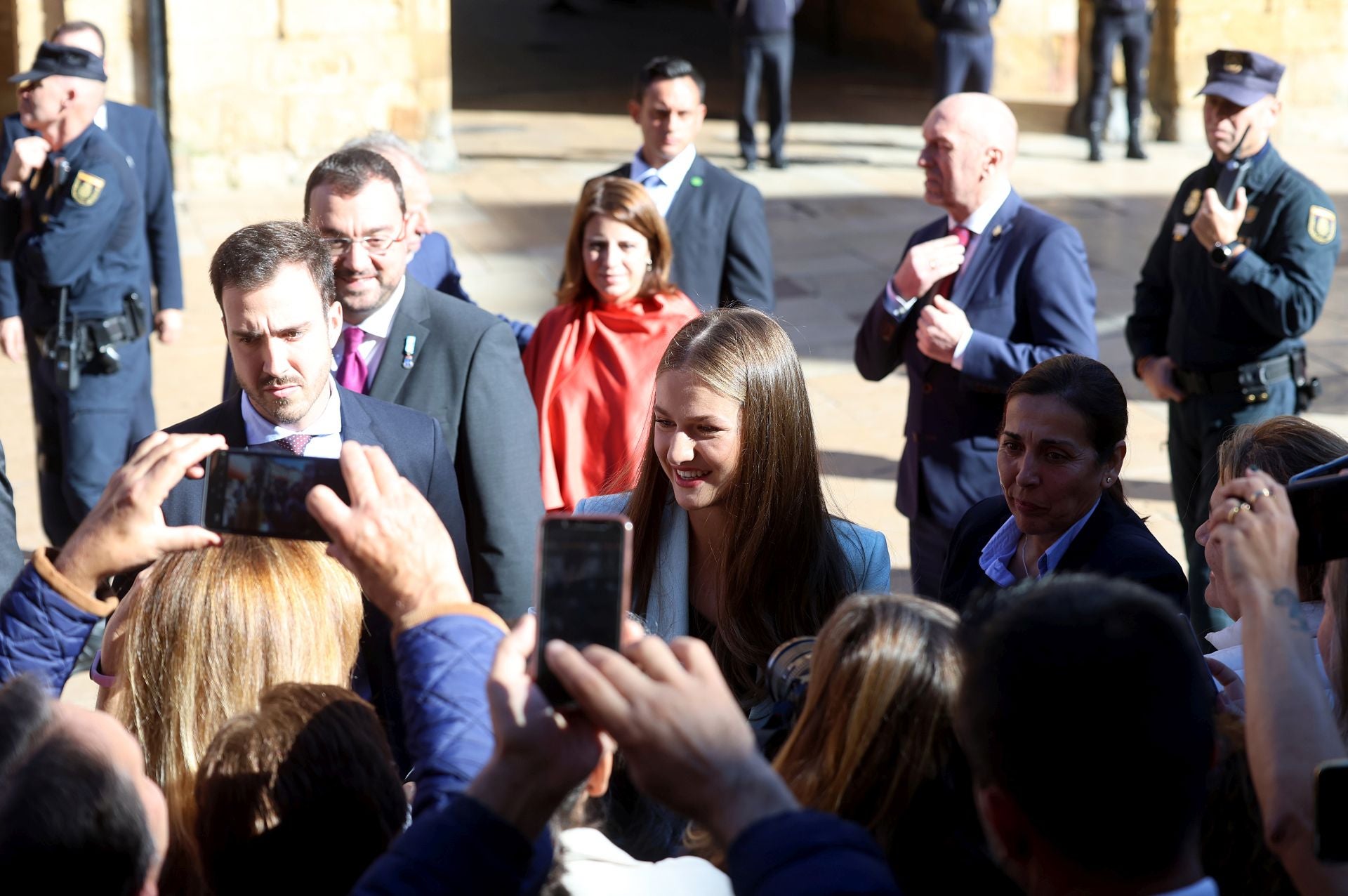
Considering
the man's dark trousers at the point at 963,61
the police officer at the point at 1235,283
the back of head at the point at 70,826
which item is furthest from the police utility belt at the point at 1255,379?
the man's dark trousers at the point at 963,61

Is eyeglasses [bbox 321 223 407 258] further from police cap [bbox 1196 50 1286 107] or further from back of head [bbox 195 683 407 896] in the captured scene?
police cap [bbox 1196 50 1286 107]

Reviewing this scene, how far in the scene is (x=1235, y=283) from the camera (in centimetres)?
464

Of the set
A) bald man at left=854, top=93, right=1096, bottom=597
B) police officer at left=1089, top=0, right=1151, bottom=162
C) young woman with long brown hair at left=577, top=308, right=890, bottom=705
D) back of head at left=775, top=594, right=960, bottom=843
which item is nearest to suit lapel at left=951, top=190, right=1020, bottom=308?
bald man at left=854, top=93, right=1096, bottom=597

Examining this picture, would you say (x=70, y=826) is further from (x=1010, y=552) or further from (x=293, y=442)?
(x=1010, y=552)

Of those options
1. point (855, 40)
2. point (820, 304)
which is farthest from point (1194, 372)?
point (855, 40)

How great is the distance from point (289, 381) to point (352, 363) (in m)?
0.81

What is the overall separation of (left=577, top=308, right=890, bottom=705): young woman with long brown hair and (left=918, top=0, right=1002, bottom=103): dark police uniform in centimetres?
995

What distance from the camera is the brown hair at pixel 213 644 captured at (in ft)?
6.98

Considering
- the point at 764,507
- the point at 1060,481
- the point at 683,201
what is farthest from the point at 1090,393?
the point at 683,201

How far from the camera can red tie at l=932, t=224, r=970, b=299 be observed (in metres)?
4.39

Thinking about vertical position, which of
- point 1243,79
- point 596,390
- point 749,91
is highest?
point 749,91

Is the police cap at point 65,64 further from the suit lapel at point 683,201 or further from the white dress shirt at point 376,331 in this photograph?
the white dress shirt at point 376,331

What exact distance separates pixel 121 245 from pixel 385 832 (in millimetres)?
4504

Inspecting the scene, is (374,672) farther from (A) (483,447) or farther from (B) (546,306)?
(B) (546,306)
